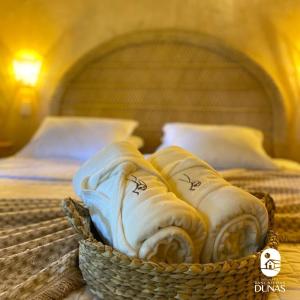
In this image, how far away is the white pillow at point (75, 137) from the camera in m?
2.21

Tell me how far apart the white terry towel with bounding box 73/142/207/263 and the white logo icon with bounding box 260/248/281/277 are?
123mm

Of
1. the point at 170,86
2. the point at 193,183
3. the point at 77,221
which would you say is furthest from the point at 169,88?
the point at 77,221

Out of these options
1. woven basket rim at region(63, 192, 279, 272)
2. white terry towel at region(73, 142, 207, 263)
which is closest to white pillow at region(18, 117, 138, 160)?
white terry towel at region(73, 142, 207, 263)

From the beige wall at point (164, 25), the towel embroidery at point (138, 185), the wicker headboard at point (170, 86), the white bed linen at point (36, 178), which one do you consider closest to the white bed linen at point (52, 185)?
the white bed linen at point (36, 178)

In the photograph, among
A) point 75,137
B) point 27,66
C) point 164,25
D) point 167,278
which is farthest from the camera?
point 27,66

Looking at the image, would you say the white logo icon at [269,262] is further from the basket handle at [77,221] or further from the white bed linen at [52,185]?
the basket handle at [77,221]

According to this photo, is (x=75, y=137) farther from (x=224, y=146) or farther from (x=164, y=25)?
(x=164, y=25)

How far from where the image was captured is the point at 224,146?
2.03 metres

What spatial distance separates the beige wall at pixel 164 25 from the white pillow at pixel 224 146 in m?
0.66

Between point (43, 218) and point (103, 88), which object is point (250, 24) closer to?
point (103, 88)

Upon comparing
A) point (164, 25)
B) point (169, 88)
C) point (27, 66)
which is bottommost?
point (169, 88)

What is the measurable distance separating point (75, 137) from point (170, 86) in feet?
2.84

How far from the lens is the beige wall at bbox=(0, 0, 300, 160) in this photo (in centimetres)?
240

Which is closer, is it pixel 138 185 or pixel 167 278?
pixel 167 278
